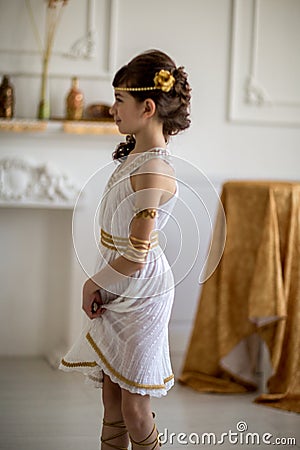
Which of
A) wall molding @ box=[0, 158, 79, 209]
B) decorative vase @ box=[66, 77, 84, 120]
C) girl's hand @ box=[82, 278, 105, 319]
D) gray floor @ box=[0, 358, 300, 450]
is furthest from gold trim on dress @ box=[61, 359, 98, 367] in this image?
decorative vase @ box=[66, 77, 84, 120]

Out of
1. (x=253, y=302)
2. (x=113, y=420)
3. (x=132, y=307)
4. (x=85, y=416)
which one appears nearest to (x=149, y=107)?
(x=132, y=307)

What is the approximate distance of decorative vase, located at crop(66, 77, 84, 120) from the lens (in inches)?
132

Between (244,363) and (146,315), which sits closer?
(146,315)

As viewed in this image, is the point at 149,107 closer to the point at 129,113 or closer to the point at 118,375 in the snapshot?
the point at 129,113

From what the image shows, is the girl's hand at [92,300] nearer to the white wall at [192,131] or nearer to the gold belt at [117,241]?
the gold belt at [117,241]

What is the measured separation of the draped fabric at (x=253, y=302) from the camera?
292 cm

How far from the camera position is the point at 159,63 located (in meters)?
1.73

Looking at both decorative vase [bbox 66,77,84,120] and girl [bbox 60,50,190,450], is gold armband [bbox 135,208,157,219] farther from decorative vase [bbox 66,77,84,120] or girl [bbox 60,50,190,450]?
decorative vase [bbox 66,77,84,120]

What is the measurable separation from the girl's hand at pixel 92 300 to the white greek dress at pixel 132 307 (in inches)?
0.5

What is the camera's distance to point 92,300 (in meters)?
1.74

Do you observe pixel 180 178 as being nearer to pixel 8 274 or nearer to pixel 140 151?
pixel 140 151

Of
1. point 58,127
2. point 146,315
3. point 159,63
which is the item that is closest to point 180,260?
point 146,315

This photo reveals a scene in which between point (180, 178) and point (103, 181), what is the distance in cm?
19

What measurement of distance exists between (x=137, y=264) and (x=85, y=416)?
1.09 meters
